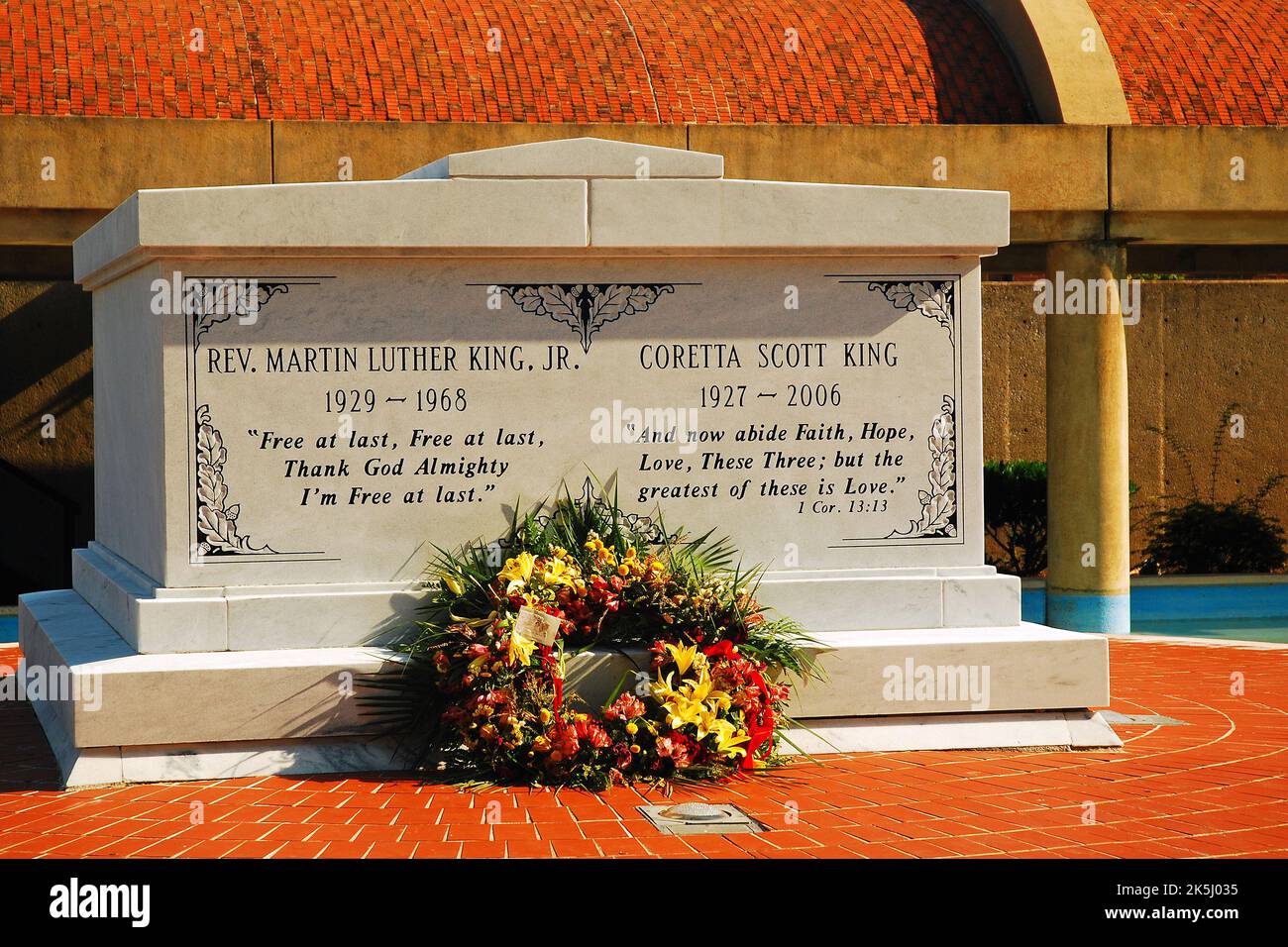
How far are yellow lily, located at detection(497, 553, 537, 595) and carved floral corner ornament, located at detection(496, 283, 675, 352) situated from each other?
1.17 m

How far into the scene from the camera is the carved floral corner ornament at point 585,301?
298 inches

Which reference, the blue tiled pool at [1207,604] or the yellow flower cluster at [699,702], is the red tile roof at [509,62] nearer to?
the blue tiled pool at [1207,604]

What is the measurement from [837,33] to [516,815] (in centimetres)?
1047

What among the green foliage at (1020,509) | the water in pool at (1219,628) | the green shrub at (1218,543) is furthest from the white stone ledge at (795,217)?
the green shrub at (1218,543)

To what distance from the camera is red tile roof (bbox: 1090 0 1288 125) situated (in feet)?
45.6

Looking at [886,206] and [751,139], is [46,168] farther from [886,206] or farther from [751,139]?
[886,206]

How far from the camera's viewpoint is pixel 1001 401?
18.0 meters

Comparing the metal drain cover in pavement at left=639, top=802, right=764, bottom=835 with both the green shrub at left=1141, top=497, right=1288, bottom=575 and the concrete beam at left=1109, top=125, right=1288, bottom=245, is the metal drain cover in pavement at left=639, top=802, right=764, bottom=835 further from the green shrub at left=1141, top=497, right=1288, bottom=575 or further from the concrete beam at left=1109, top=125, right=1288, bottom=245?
the green shrub at left=1141, top=497, right=1288, bottom=575

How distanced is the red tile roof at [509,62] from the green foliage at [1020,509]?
4205 mm

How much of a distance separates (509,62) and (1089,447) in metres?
6.16

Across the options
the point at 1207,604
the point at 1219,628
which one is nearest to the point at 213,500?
the point at 1219,628

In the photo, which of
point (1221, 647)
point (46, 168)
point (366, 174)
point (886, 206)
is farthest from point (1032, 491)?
point (46, 168)

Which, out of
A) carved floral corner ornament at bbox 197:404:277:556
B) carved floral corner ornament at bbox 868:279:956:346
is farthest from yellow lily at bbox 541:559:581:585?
carved floral corner ornament at bbox 868:279:956:346

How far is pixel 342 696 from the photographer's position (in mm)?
6926
